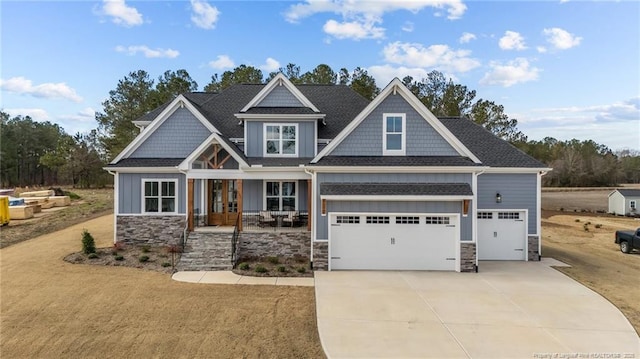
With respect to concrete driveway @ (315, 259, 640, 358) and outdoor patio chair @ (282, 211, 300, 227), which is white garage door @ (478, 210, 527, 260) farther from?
outdoor patio chair @ (282, 211, 300, 227)

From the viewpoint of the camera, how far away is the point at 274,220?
15.1 meters

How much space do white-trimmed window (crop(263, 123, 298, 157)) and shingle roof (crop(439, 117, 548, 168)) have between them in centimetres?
805

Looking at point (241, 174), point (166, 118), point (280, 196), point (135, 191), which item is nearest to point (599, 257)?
point (280, 196)

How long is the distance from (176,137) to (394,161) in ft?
33.4

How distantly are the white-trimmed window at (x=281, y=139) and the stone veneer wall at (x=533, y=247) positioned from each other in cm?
1085

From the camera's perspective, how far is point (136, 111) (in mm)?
→ 36281

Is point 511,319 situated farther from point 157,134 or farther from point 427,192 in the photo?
point 157,134

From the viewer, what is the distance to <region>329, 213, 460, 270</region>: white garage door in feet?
41.9

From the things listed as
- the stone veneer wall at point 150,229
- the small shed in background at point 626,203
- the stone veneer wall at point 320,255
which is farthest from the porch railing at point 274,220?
the small shed in background at point 626,203

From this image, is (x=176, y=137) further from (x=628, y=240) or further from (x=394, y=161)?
(x=628, y=240)

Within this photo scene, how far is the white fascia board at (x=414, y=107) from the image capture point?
13219 millimetres

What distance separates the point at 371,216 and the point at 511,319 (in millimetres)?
5599

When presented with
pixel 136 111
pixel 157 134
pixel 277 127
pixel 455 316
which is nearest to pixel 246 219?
pixel 277 127

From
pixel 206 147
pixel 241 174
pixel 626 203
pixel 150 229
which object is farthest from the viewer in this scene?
pixel 626 203
